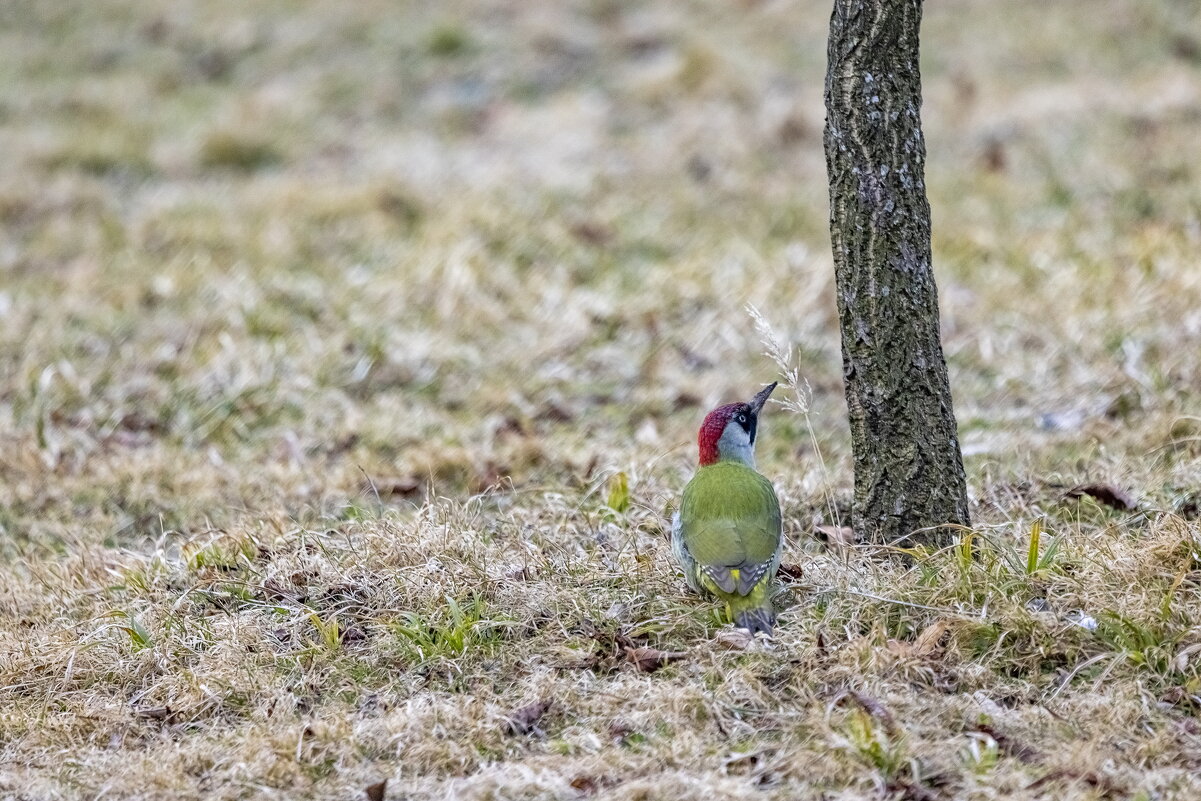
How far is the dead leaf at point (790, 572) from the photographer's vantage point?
4.01 meters

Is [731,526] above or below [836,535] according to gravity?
above

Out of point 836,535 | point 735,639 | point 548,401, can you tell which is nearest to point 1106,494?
point 836,535

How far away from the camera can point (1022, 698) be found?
3410 mm

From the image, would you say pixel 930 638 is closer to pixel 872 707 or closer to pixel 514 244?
pixel 872 707

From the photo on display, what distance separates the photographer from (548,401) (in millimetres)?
6535

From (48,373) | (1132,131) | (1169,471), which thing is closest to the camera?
(1169,471)

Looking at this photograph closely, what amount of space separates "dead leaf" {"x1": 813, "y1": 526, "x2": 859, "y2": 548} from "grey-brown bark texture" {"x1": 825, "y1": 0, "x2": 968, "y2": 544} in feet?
0.39

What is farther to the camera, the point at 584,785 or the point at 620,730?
the point at 620,730

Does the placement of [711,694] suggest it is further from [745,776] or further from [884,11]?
[884,11]

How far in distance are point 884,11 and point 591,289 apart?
13.7 feet

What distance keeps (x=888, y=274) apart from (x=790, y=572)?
925mm

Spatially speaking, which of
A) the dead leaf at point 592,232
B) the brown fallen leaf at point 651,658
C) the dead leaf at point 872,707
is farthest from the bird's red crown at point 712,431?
the dead leaf at point 592,232

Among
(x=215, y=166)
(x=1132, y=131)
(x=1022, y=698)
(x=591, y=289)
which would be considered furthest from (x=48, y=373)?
(x=1132, y=131)

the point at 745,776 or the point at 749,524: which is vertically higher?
the point at 749,524
